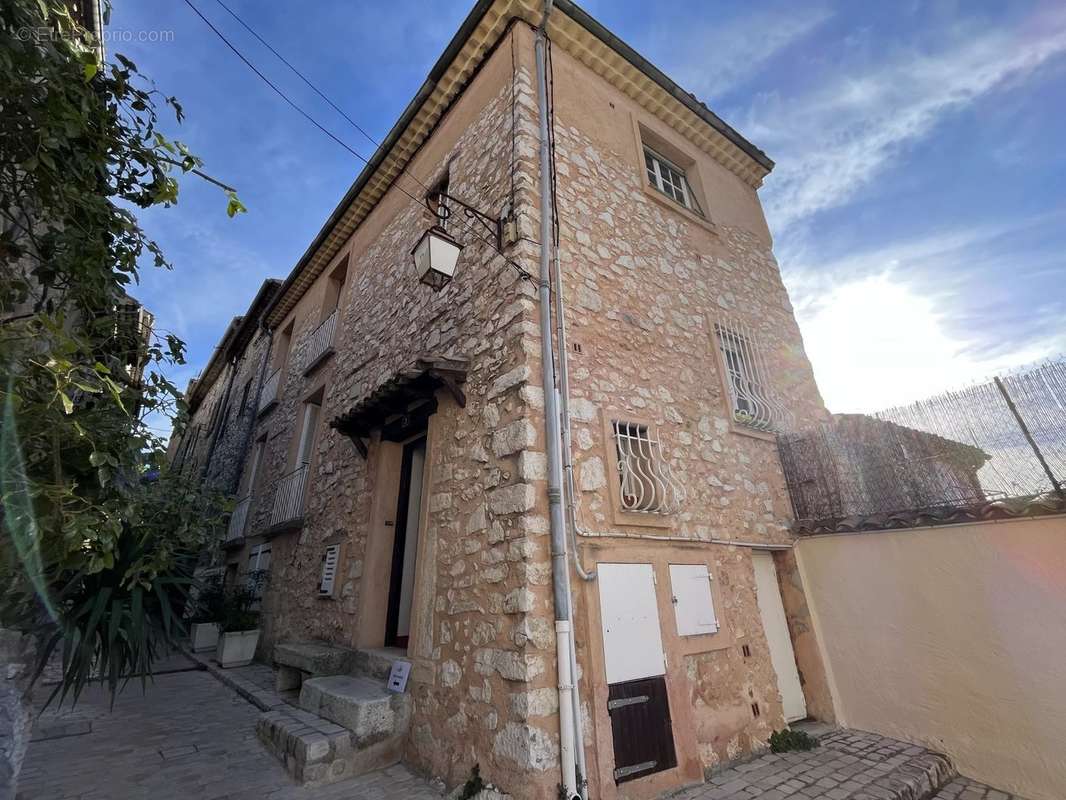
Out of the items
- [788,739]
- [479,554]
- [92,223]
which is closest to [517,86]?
[92,223]

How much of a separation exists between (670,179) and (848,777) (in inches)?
270

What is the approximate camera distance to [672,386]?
4797mm

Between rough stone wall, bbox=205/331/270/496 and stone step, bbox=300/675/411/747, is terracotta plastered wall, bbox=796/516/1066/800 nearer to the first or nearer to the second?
stone step, bbox=300/675/411/747

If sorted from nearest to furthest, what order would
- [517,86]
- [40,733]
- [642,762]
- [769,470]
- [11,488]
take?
[11,488]
[642,762]
[40,733]
[517,86]
[769,470]

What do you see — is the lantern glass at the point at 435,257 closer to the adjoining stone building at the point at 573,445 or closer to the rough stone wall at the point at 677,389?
the adjoining stone building at the point at 573,445

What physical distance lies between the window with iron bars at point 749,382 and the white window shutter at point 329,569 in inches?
195

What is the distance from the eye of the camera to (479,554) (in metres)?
3.64

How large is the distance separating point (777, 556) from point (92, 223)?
6385mm

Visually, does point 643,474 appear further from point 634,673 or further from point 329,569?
point 329,569

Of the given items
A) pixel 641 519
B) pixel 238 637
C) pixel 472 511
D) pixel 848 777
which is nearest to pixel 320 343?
pixel 238 637

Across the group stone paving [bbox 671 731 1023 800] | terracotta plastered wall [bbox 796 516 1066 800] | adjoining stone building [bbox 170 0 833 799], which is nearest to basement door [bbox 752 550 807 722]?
adjoining stone building [bbox 170 0 833 799]

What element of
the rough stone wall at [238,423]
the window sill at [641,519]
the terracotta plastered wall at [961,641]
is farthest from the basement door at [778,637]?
the rough stone wall at [238,423]

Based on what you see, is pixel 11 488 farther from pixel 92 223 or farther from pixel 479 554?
pixel 479 554

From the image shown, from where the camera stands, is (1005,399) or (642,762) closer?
(642,762)
